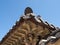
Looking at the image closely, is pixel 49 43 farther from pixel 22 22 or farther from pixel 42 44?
pixel 22 22

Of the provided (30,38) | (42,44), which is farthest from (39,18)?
(42,44)

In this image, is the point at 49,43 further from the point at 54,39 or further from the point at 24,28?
the point at 24,28

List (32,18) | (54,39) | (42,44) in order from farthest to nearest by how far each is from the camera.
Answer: (32,18) < (42,44) < (54,39)

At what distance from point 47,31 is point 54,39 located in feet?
3.48

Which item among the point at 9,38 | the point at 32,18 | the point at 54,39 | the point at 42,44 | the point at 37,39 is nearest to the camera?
the point at 54,39

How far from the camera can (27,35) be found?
550 centimetres

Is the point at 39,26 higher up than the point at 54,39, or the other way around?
the point at 39,26

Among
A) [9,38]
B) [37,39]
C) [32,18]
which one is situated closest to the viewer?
[32,18]

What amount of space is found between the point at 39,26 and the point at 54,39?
1048 millimetres

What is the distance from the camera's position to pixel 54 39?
399 cm

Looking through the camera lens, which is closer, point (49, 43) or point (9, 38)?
point (49, 43)

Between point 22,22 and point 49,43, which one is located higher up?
point 22,22

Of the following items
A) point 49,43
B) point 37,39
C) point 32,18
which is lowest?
point 49,43

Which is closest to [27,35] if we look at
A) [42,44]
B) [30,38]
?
[30,38]
